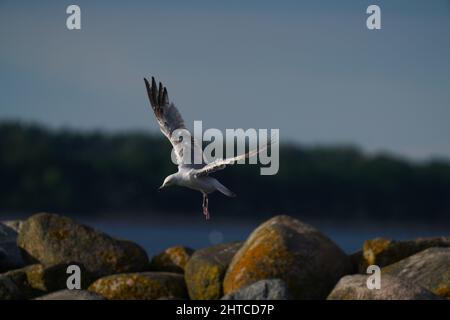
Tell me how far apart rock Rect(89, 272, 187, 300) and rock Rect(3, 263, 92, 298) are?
23.0 inches

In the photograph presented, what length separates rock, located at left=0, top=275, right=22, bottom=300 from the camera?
15461 millimetres

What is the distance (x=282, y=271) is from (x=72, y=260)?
4049 mm

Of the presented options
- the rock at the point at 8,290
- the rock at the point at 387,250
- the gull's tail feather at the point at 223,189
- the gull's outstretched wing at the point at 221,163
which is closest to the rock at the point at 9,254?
the rock at the point at 8,290

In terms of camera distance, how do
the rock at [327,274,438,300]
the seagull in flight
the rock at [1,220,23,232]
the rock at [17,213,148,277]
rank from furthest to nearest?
the rock at [1,220,23,232], the rock at [17,213,148,277], the seagull in flight, the rock at [327,274,438,300]

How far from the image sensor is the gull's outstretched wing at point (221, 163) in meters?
13.2

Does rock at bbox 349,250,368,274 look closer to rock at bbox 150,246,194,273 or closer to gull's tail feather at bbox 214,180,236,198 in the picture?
gull's tail feather at bbox 214,180,236,198

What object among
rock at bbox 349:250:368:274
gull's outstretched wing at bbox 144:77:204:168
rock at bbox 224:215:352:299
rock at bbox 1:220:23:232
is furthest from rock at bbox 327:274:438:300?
rock at bbox 1:220:23:232

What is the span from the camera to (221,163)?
14.5m

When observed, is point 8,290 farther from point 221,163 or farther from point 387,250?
point 387,250

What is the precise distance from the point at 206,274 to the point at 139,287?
1134mm
